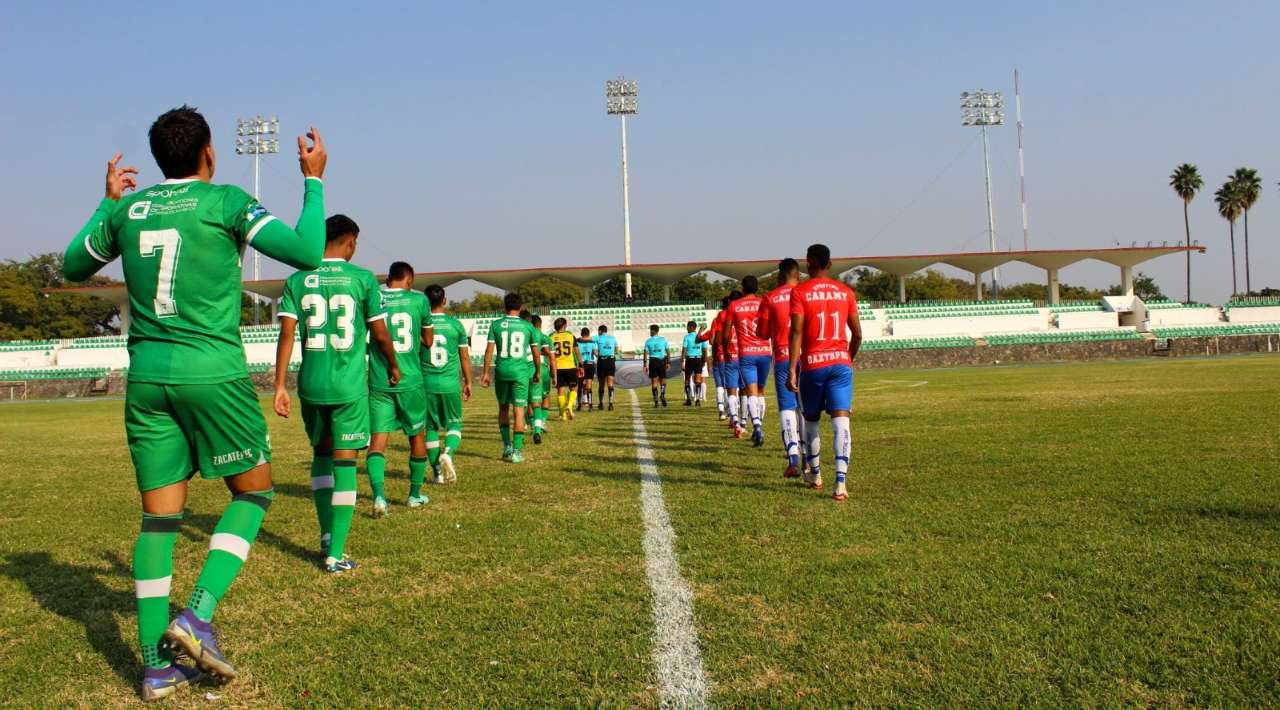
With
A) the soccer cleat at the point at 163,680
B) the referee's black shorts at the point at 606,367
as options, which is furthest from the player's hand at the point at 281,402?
the referee's black shorts at the point at 606,367

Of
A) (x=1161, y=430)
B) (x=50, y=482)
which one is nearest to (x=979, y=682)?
(x=1161, y=430)

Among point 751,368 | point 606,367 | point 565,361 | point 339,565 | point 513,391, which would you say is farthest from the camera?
point 606,367

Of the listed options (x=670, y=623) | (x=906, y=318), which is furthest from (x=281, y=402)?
(x=906, y=318)

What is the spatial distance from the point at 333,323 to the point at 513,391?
472cm

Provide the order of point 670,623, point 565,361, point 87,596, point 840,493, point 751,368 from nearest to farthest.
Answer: point 670,623, point 87,596, point 840,493, point 751,368, point 565,361

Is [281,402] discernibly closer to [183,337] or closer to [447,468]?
[183,337]

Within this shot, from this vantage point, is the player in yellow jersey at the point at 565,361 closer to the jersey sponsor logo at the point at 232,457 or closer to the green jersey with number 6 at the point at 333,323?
the green jersey with number 6 at the point at 333,323

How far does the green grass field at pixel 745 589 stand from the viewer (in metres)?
2.96

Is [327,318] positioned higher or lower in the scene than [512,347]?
higher

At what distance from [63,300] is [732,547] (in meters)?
79.7

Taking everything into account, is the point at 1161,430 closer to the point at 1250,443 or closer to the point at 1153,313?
the point at 1250,443

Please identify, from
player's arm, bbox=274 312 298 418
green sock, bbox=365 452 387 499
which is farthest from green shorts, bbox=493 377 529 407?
player's arm, bbox=274 312 298 418

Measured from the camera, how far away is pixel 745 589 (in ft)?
13.3

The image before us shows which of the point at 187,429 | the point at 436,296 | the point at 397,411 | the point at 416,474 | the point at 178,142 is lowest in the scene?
the point at 416,474
